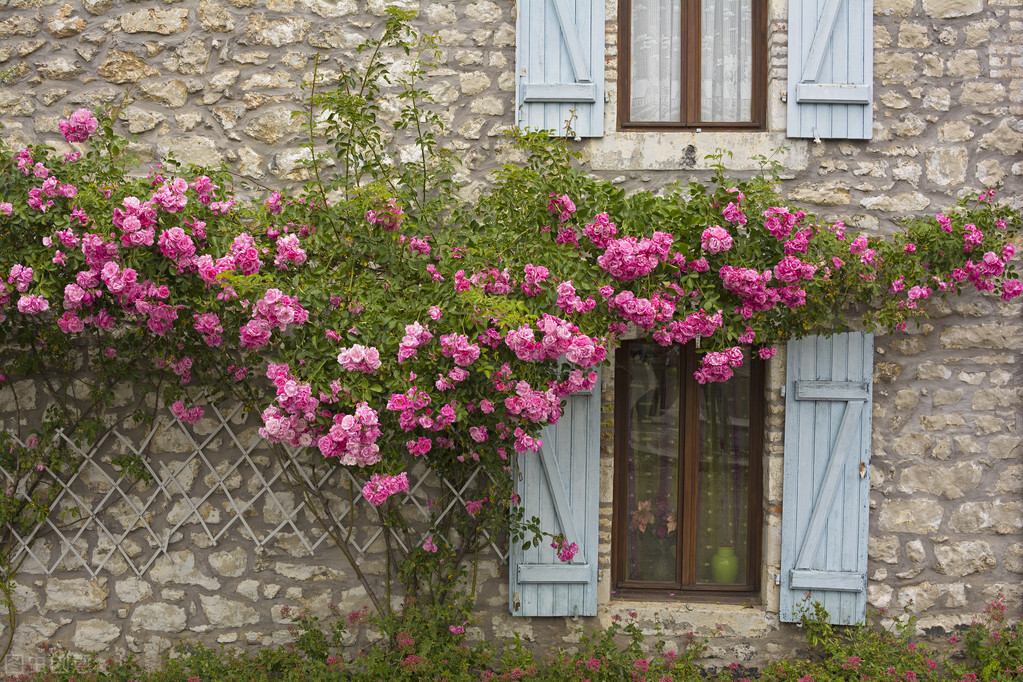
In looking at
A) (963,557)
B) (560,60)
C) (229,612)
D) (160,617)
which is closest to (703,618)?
(963,557)

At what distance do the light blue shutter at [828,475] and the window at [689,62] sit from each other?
1.29m

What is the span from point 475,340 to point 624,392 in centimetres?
133

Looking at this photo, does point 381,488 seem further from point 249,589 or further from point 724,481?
point 724,481

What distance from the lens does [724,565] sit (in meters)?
4.02

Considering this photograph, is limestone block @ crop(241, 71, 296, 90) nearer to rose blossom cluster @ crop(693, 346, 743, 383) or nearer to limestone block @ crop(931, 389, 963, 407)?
rose blossom cluster @ crop(693, 346, 743, 383)

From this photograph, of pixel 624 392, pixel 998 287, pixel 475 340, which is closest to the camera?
pixel 475 340

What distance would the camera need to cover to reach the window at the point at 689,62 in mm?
3904

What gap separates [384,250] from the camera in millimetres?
3344

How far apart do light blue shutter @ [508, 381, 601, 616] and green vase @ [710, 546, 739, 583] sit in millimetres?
701

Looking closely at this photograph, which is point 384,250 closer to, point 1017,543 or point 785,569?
point 785,569

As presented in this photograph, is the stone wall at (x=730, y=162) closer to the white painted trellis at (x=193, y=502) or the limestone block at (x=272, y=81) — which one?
the limestone block at (x=272, y=81)

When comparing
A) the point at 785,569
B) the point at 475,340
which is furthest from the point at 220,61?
the point at 785,569

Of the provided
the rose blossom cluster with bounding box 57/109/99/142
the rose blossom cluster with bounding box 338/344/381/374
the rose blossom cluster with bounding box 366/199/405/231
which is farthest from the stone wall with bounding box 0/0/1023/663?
the rose blossom cluster with bounding box 338/344/381/374

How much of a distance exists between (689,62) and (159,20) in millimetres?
2683
